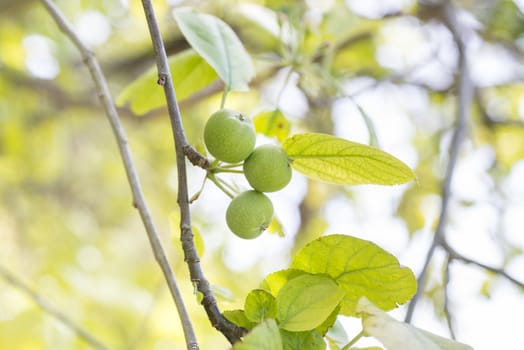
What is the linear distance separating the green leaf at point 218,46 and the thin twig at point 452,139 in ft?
1.02

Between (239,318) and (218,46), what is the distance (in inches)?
10.8

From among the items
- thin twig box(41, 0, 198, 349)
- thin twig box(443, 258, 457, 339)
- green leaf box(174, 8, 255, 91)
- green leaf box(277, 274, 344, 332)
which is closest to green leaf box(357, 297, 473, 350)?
green leaf box(277, 274, 344, 332)

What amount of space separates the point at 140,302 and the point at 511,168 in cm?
102

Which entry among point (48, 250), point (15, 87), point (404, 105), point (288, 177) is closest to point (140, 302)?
point (48, 250)

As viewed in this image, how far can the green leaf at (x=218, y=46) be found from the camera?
0.58m

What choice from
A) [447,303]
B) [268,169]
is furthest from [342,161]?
[447,303]

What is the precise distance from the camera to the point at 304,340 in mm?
461

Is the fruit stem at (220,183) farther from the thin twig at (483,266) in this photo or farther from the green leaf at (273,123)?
the thin twig at (483,266)

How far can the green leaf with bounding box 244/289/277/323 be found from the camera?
1.48 ft

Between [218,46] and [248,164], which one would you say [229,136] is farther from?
[218,46]

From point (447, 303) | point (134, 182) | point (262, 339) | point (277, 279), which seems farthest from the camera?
point (447, 303)

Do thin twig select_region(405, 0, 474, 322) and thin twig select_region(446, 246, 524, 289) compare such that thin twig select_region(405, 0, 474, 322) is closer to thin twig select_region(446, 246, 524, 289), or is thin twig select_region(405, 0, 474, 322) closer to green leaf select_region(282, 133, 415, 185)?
thin twig select_region(446, 246, 524, 289)

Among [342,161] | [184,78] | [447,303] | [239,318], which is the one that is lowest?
[447,303]

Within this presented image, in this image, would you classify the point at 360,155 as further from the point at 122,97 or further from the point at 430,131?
the point at 430,131
